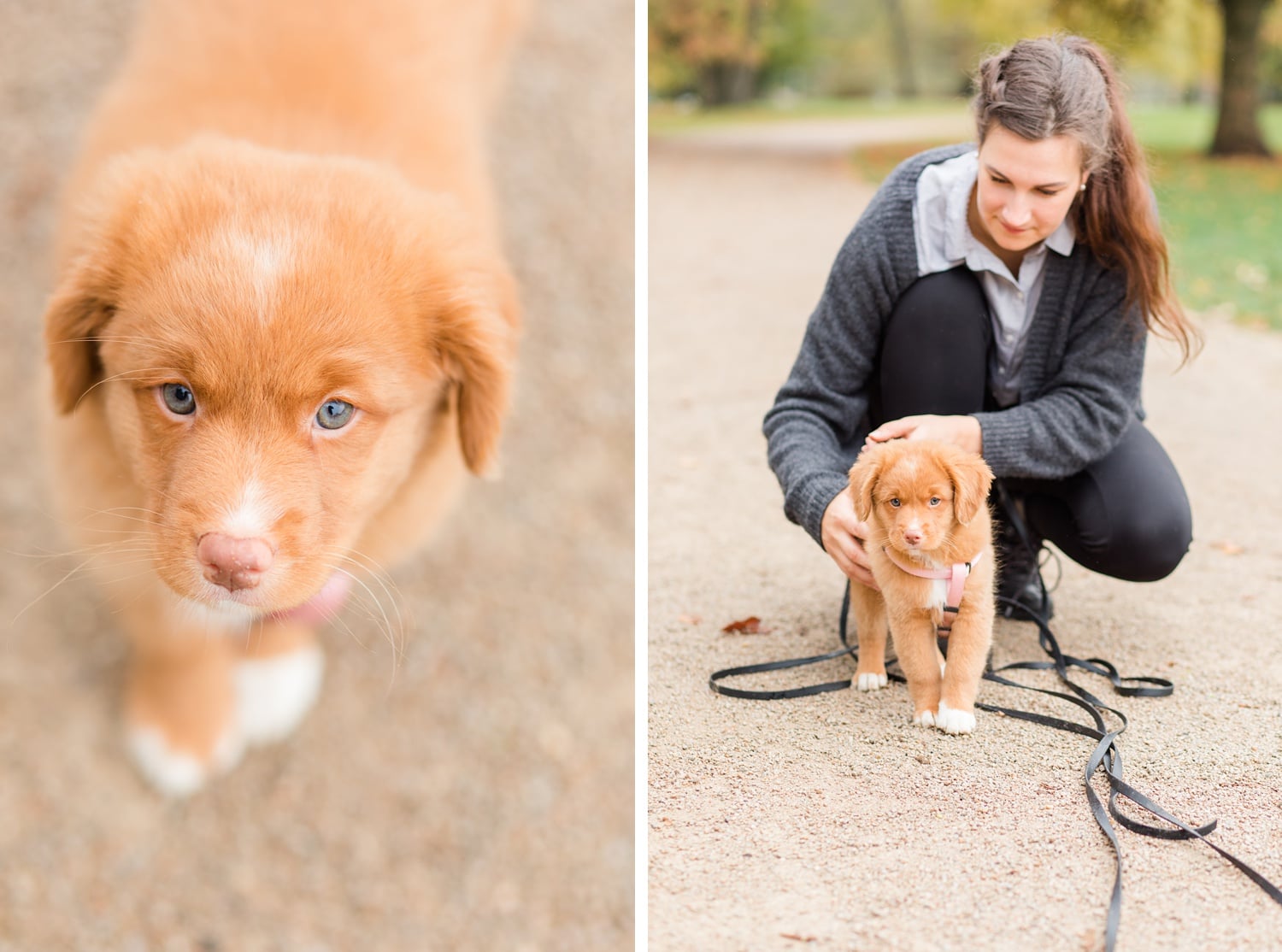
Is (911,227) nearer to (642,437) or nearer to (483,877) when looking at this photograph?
(642,437)

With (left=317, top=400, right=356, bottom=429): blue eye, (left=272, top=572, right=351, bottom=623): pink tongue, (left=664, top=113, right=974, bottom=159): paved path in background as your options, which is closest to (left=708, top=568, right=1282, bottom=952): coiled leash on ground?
(left=272, top=572, right=351, bottom=623): pink tongue

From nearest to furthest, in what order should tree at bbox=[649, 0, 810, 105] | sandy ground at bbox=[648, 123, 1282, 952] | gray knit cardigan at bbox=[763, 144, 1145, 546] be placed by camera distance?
sandy ground at bbox=[648, 123, 1282, 952]
gray knit cardigan at bbox=[763, 144, 1145, 546]
tree at bbox=[649, 0, 810, 105]

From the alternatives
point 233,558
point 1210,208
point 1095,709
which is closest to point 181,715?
point 233,558

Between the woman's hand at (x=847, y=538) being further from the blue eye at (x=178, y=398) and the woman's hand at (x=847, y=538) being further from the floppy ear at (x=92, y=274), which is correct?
the floppy ear at (x=92, y=274)

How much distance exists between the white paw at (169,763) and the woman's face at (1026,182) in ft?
7.25

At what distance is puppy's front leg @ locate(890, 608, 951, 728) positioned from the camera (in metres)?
1.74

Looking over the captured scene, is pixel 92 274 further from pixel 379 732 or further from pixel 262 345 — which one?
pixel 379 732

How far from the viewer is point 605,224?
4035 millimetres

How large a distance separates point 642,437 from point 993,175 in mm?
681

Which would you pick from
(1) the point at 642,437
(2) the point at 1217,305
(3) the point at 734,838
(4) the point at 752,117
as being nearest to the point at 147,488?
(1) the point at 642,437

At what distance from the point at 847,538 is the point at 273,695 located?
5.74 feet

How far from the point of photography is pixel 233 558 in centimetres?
164

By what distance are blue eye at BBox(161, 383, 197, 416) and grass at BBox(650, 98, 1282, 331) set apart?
5.36ft

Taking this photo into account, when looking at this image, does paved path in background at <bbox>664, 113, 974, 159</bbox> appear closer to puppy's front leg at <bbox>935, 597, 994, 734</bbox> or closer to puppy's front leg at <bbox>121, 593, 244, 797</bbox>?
puppy's front leg at <bbox>121, 593, 244, 797</bbox>
